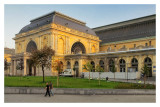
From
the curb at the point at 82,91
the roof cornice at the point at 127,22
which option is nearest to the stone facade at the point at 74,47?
the roof cornice at the point at 127,22

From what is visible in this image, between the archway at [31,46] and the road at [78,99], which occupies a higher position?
the archway at [31,46]

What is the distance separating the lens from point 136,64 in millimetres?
45781

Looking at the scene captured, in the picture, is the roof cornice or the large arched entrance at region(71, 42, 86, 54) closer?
the large arched entrance at region(71, 42, 86, 54)

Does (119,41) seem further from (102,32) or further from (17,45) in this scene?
(17,45)

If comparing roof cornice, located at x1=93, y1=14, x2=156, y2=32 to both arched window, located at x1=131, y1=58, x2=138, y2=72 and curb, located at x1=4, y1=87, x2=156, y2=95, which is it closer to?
arched window, located at x1=131, y1=58, x2=138, y2=72

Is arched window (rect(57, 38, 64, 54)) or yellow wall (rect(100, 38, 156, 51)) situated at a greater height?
yellow wall (rect(100, 38, 156, 51))

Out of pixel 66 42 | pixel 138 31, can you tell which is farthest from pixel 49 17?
pixel 138 31

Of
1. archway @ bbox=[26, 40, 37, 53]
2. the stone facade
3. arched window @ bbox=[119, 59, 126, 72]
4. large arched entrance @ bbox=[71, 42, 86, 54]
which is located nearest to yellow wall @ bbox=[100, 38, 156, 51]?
the stone facade

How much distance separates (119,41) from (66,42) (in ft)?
90.4

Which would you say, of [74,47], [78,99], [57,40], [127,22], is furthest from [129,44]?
[78,99]

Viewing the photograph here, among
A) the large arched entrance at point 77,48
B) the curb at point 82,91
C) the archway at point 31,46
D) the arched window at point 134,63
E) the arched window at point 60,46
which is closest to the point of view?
the curb at point 82,91

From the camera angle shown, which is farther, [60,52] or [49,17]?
[49,17]

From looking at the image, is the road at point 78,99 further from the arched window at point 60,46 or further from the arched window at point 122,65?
the arched window at point 60,46

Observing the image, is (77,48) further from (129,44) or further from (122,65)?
(129,44)
